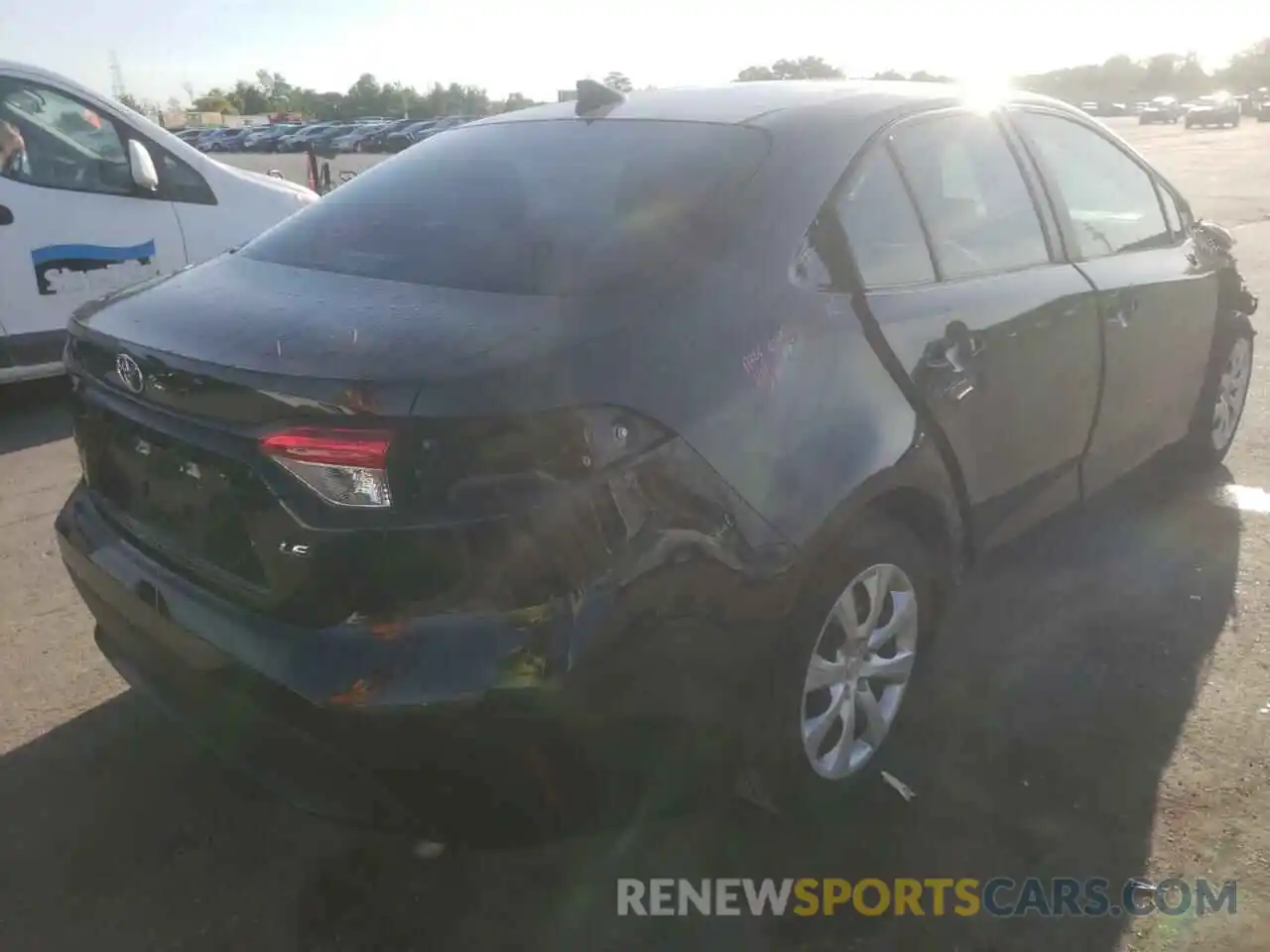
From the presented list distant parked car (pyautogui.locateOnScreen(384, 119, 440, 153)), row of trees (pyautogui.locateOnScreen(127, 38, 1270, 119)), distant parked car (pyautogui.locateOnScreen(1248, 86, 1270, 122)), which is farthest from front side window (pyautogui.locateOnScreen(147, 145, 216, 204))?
row of trees (pyautogui.locateOnScreen(127, 38, 1270, 119))

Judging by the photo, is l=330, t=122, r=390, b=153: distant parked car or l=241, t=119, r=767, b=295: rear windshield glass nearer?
l=241, t=119, r=767, b=295: rear windshield glass

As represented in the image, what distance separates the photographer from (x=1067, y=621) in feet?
12.0

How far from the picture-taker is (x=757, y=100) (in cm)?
294

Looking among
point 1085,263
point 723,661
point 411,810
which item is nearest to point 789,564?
point 723,661

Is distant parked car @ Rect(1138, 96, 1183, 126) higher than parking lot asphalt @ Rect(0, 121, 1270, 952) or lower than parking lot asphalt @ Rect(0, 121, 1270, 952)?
lower

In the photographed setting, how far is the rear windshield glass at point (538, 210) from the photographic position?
2.33m

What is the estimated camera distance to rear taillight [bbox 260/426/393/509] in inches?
73.7

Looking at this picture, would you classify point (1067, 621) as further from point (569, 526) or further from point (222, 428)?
point (222, 428)

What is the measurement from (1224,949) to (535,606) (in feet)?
5.44

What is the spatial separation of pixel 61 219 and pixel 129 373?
13.6 feet

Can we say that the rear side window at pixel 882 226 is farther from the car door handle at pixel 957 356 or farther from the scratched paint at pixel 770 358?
the scratched paint at pixel 770 358

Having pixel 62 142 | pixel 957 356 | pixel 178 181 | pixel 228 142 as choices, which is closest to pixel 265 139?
Answer: pixel 228 142

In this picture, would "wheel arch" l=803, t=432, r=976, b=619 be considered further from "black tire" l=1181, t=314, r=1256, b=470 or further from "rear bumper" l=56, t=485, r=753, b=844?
"black tire" l=1181, t=314, r=1256, b=470

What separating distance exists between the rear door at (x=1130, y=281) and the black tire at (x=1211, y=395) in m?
0.14
